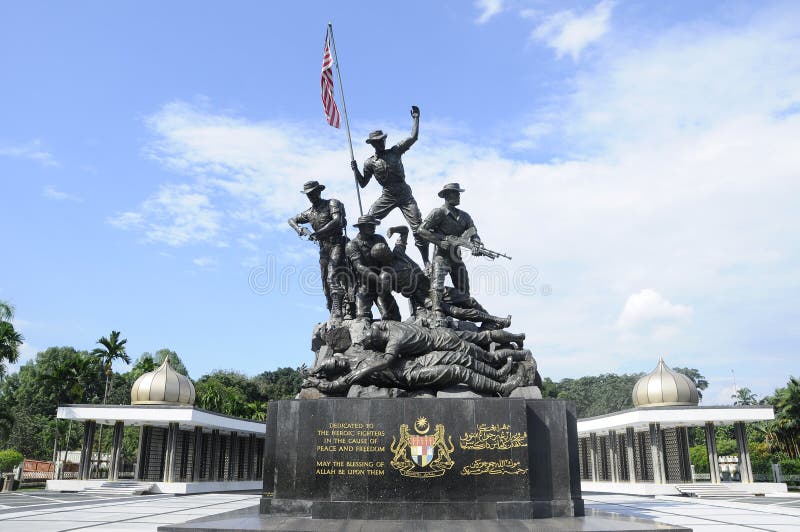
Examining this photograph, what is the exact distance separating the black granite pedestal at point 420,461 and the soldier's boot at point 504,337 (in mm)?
1494

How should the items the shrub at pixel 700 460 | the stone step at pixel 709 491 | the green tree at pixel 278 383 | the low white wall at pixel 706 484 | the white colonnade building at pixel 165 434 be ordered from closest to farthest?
the stone step at pixel 709 491 < the low white wall at pixel 706 484 < the white colonnade building at pixel 165 434 < the shrub at pixel 700 460 < the green tree at pixel 278 383

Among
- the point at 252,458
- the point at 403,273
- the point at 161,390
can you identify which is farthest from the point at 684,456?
the point at 161,390

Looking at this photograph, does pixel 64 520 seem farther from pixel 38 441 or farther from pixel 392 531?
pixel 38 441

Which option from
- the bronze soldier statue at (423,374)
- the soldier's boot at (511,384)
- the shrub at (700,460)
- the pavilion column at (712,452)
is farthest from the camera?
the shrub at (700,460)

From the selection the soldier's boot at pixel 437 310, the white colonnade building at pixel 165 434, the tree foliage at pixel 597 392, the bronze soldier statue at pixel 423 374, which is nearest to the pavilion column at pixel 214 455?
the white colonnade building at pixel 165 434

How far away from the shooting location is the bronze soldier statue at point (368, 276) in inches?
431

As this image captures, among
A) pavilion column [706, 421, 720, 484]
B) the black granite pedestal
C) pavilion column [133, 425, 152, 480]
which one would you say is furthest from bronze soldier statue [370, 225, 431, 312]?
pavilion column [133, 425, 152, 480]

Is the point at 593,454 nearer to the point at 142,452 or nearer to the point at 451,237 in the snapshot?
the point at 142,452

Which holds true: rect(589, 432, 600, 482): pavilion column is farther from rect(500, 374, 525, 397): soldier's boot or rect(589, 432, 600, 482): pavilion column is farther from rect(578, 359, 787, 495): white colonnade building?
rect(500, 374, 525, 397): soldier's boot

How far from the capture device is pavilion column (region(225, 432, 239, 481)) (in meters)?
29.7

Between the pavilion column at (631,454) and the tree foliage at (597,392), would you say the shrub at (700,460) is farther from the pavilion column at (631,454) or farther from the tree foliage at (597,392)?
the tree foliage at (597,392)

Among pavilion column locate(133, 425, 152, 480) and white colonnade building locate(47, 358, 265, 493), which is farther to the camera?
pavilion column locate(133, 425, 152, 480)

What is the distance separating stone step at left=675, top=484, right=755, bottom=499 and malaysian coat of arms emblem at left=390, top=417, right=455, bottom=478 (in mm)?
17619

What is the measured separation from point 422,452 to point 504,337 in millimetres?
2651
